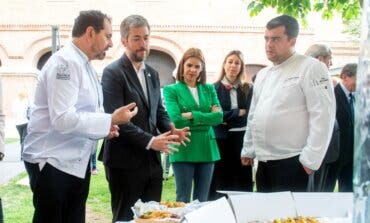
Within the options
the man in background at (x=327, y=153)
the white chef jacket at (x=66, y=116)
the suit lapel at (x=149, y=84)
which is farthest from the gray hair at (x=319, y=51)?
the white chef jacket at (x=66, y=116)

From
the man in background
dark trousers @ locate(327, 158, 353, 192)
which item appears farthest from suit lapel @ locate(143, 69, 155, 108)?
dark trousers @ locate(327, 158, 353, 192)

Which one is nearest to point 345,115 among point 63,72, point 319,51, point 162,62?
point 319,51

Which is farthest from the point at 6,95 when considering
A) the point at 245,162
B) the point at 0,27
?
the point at 245,162

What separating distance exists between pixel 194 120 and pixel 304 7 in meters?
2.58

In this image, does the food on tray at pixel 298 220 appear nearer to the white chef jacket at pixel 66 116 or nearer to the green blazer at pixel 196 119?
the white chef jacket at pixel 66 116

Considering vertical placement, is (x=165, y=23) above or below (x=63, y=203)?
above

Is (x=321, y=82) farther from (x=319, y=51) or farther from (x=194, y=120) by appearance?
(x=319, y=51)

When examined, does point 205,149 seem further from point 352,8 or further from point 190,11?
point 190,11

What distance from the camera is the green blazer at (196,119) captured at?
4.00 m

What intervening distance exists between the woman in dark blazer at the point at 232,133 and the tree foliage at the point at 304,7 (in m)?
1.47

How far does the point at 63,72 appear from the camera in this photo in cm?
237

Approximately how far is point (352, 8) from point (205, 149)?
3.15 meters

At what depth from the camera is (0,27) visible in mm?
20031

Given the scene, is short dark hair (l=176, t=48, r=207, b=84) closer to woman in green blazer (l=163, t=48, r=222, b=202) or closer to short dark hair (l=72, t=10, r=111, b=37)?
woman in green blazer (l=163, t=48, r=222, b=202)
